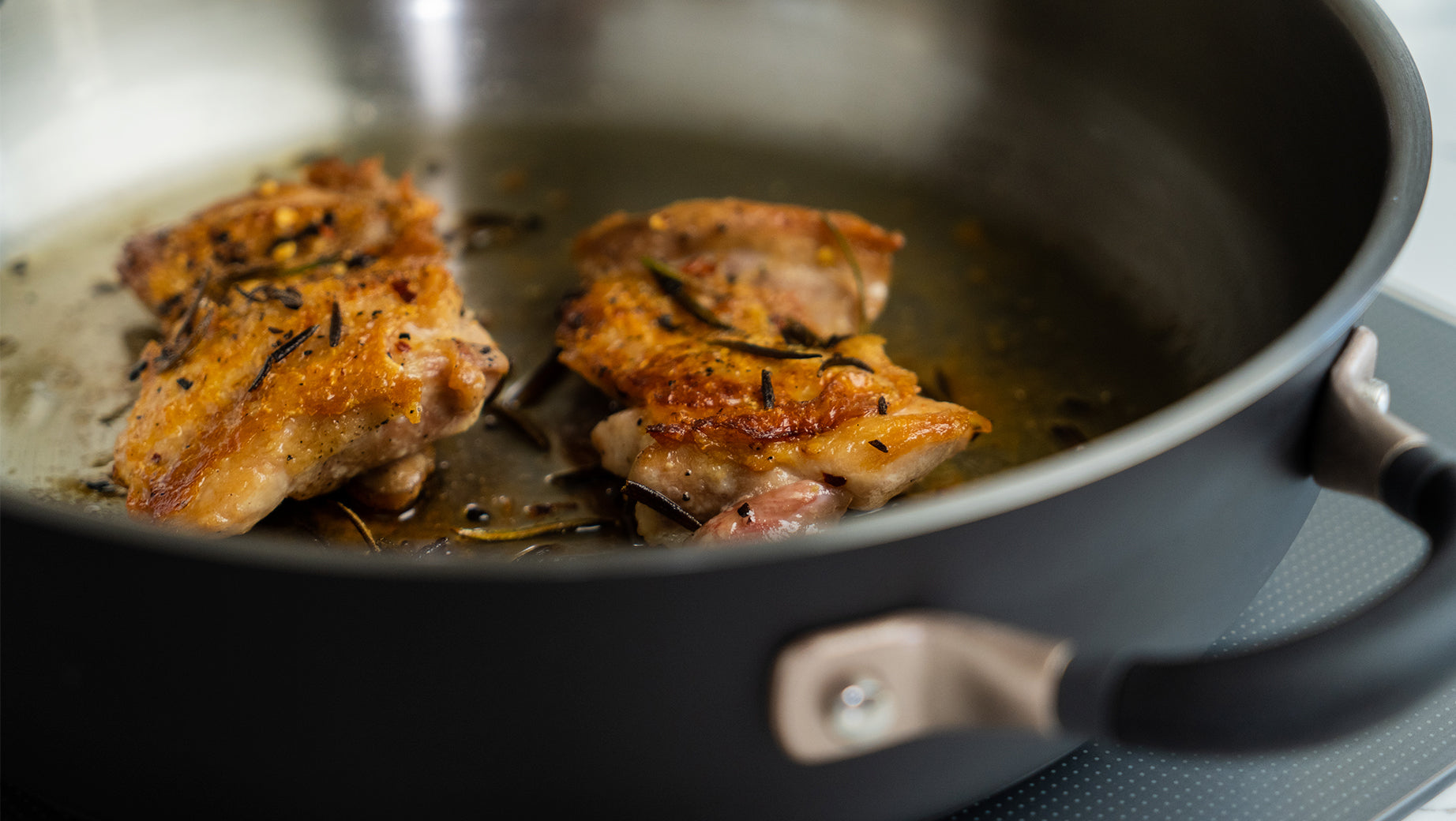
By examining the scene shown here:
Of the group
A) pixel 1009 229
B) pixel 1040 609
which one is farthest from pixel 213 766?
pixel 1009 229

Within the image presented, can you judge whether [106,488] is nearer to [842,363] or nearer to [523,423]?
[523,423]

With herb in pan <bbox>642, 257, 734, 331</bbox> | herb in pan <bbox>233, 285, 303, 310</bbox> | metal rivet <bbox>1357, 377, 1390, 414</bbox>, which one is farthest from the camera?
herb in pan <bbox>642, 257, 734, 331</bbox>

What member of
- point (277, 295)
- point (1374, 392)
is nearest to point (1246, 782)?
point (1374, 392)

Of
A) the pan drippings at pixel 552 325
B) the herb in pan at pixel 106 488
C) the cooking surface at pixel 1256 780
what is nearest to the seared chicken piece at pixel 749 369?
the pan drippings at pixel 552 325

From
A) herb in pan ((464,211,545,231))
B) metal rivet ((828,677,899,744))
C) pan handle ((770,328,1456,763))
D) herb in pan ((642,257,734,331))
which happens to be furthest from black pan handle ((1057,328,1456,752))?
herb in pan ((464,211,545,231))

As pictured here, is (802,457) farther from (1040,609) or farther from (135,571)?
(135,571)

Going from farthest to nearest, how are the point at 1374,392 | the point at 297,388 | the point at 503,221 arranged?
the point at 503,221 → the point at 297,388 → the point at 1374,392

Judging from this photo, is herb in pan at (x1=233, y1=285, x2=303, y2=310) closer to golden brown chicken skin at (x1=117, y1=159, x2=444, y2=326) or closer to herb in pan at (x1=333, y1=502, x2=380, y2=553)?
golden brown chicken skin at (x1=117, y1=159, x2=444, y2=326)
